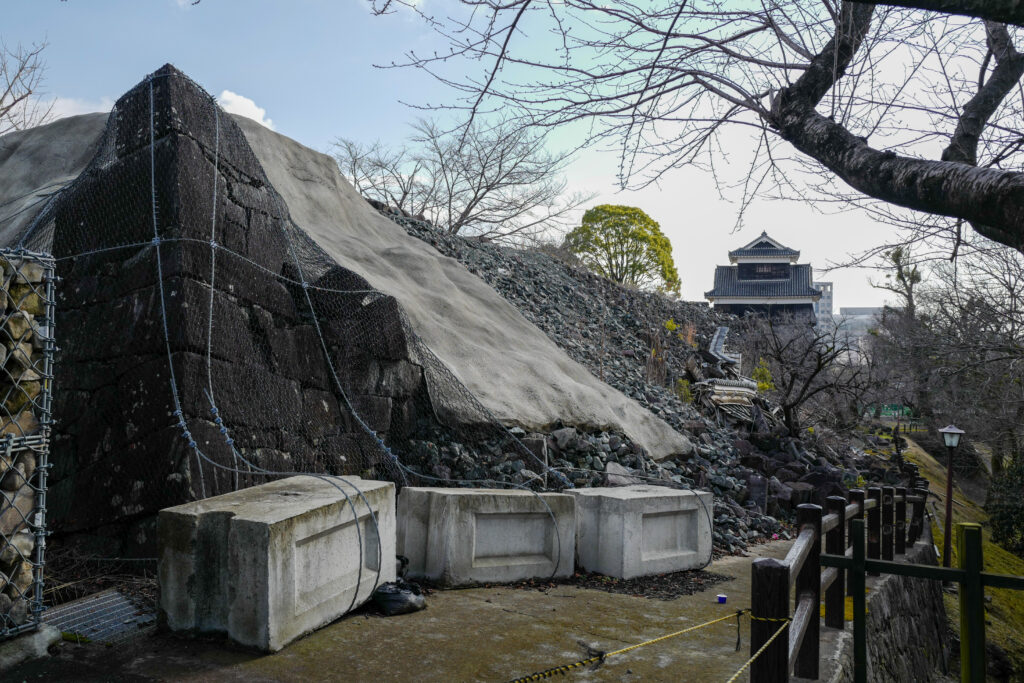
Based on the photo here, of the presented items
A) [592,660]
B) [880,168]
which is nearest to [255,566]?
[592,660]

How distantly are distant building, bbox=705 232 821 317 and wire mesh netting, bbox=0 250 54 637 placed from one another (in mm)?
36429

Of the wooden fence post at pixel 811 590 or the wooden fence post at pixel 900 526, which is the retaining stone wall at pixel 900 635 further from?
the wooden fence post at pixel 900 526

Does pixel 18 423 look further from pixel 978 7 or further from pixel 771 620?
pixel 978 7

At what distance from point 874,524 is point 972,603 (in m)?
2.42

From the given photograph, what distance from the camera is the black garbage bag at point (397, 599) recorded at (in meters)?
3.95

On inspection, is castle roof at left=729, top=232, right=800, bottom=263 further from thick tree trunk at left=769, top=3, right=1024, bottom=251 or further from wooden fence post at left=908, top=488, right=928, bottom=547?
thick tree trunk at left=769, top=3, right=1024, bottom=251

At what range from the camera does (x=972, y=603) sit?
3307 mm

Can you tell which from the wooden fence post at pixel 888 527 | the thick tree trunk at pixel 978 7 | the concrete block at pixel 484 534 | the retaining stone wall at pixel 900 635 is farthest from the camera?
the wooden fence post at pixel 888 527

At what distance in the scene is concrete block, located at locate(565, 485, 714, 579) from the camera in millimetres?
5152

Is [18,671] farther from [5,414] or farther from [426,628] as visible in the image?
[426,628]

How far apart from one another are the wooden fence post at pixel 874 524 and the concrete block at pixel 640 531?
125cm

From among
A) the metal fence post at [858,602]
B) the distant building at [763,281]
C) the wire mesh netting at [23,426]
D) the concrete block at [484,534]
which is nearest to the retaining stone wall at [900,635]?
the metal fence post at [858,602]

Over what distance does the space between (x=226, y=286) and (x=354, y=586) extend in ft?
8.48

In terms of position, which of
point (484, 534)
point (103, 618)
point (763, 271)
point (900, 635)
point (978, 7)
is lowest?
point (900, 635)
